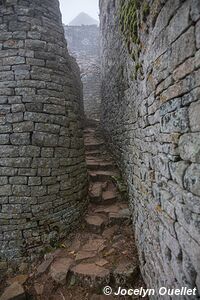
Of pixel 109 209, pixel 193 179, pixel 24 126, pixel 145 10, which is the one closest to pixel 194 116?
pixel 193 179

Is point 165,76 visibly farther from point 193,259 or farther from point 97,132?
point 97,132

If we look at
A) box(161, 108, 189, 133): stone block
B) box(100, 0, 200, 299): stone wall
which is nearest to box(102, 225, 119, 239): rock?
box(100, 0, 200, 299): stone wall

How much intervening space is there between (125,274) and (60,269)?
0.93m

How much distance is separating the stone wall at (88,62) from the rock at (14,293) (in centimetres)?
824

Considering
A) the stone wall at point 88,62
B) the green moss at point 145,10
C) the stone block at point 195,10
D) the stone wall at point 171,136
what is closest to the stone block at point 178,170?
the stone wall at point 171,136

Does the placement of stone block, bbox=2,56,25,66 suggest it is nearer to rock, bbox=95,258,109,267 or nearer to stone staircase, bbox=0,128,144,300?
stone staircase, bbox=0,128,144,300

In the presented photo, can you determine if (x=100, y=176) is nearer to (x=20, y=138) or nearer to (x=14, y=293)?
(x=20, y=138)

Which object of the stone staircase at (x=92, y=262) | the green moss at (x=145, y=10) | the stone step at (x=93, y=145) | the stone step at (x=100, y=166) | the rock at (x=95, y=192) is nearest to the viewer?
the green moss at (x=145, y=10)

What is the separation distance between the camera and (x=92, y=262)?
3307 millimetres

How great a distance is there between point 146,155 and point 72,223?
207cm

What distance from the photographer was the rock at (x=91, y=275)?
2982 mm

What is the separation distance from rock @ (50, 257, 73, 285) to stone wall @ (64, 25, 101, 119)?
7.82 metres

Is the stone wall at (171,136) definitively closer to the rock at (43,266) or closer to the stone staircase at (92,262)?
the stone staircase at (92,262)

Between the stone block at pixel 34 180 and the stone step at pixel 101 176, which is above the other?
the stone block at pixel 34 180
